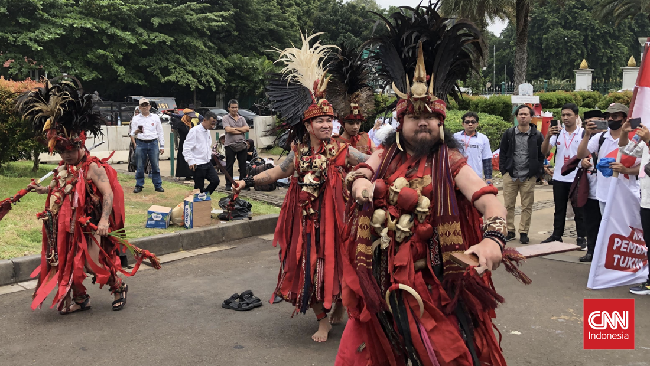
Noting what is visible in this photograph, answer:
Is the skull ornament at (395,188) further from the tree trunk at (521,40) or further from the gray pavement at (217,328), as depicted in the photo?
the tree trunk at (521,40)

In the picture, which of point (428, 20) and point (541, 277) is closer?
point (428, 20)

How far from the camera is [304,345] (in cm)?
479

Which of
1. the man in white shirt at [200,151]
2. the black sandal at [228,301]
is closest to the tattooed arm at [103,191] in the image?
the black sandal at [228,301]

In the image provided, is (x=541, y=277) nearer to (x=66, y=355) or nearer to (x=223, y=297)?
Result: (x=223, y=297)

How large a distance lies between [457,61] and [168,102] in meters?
29.8

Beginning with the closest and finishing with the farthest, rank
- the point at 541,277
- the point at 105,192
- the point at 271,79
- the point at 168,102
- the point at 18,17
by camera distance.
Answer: the point at 105,192, the point at 271,79, the point at 541,277, the point at 18,17, the point at 168,102

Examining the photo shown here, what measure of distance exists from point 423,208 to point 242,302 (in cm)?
319

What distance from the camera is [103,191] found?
5.59 metres

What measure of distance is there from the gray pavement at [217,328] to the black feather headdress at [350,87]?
2157 millimetres

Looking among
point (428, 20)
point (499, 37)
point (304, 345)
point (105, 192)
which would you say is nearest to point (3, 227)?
point (105, 192)

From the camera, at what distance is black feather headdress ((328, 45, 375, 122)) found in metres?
6.26

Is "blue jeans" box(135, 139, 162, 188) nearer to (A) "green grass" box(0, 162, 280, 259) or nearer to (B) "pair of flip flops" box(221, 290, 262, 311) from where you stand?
(A) "green grass" box(0, 162, 280, 259)

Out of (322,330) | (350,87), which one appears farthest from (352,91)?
(322,330)

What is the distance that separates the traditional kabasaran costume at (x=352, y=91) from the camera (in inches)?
247
